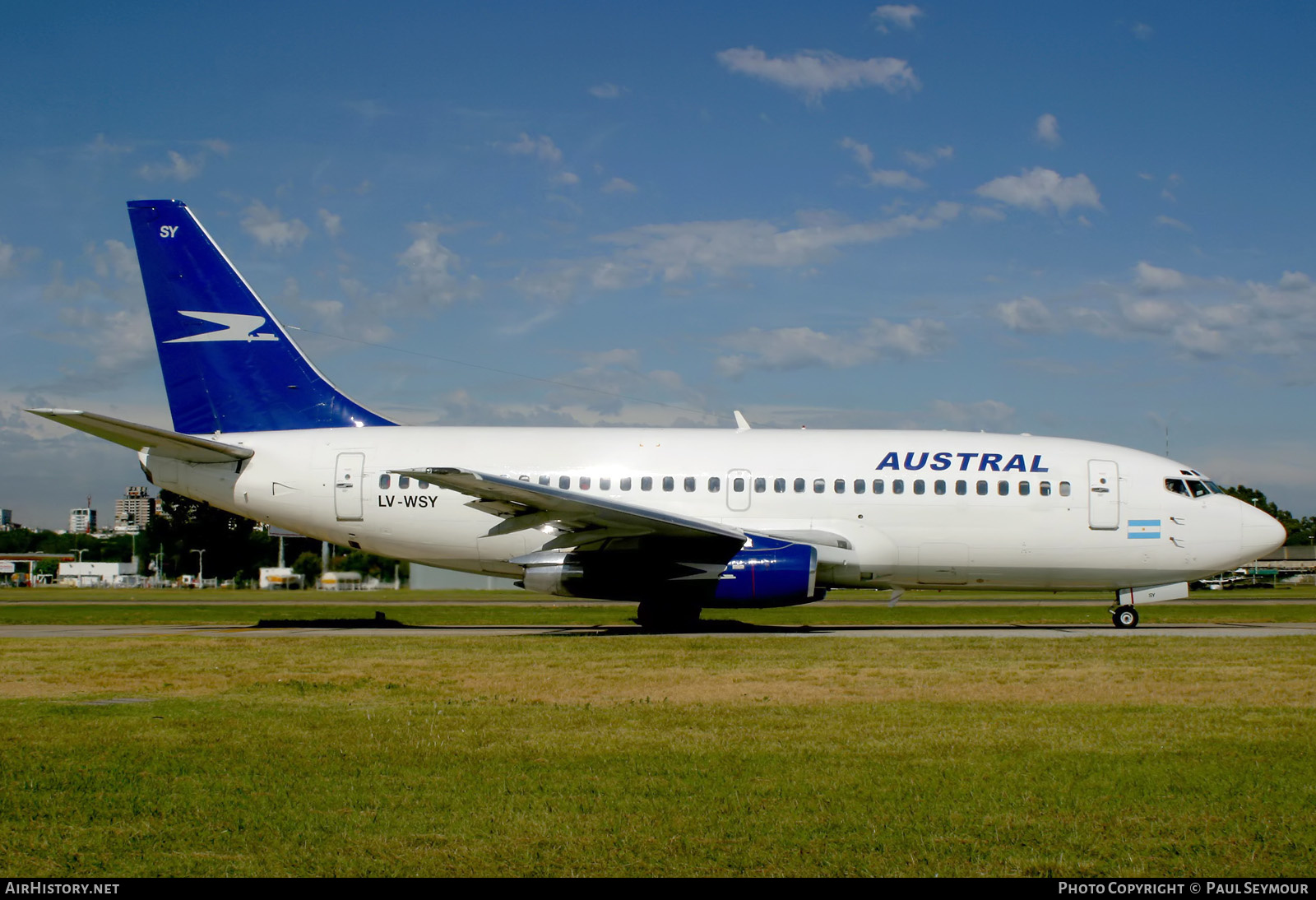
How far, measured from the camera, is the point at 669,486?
68.0 feet

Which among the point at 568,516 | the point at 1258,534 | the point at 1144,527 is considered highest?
the point at 568,516

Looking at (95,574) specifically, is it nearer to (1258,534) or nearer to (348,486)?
(348,486)

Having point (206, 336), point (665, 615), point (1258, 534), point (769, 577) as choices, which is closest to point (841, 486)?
point (769, 577)

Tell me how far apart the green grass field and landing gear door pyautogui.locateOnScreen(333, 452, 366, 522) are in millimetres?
7299

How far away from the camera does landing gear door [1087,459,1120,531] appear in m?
20.4

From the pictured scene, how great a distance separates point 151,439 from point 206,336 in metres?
2.71

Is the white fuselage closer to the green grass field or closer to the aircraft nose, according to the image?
the aircraft nose

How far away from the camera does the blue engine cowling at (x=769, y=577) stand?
1867 centimetres

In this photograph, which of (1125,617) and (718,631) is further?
(1125,617)

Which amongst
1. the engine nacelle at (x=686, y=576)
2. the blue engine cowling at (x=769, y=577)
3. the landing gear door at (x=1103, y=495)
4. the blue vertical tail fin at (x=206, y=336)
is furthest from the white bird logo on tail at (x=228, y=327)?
the landing gear door at (x=1103, y=495)
